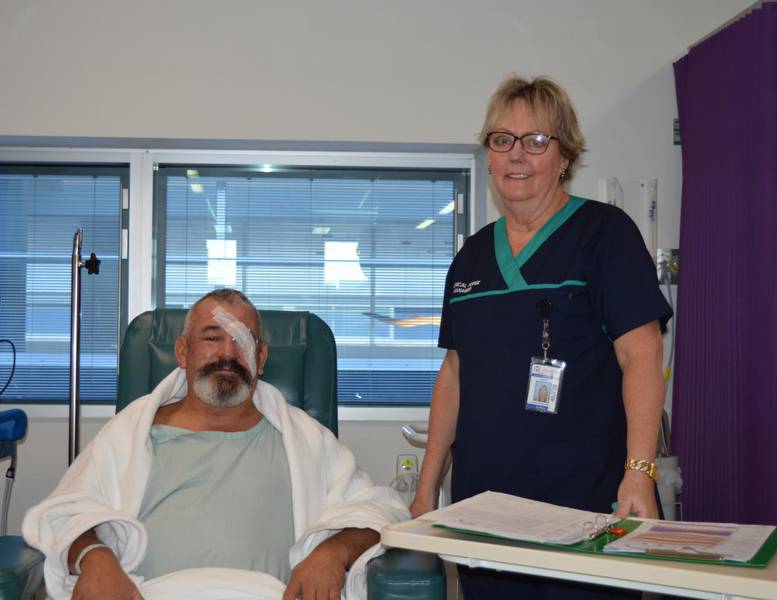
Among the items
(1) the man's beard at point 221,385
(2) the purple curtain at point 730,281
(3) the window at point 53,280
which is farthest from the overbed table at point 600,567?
(3) the window at point 53,280

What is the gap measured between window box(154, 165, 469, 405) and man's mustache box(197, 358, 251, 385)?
1.53m

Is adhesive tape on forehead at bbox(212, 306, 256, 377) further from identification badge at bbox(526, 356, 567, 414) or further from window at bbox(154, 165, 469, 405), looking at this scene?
window at bbox(154, 165, 469, 405)

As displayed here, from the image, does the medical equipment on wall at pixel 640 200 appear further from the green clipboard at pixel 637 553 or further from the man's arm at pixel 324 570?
the green clipboard at pixel 637 553

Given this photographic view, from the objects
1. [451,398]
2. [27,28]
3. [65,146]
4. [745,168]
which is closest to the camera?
[451,398]

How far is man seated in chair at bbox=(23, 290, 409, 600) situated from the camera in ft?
6.52

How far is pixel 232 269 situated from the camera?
3941 millimetres

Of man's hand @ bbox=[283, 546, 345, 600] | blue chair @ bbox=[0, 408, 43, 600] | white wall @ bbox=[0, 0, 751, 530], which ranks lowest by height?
man's hand @ bbox=[283, 546, 345, 600]

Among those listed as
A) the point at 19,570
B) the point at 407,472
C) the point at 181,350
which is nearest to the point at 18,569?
the point at 19,570

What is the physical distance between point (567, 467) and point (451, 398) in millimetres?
431

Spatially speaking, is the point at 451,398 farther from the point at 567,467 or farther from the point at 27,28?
the point at 27,28

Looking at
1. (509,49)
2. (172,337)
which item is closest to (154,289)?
(172,337)

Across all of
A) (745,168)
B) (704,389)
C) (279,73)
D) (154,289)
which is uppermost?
(279,73)

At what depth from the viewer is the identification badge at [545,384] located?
1.78m

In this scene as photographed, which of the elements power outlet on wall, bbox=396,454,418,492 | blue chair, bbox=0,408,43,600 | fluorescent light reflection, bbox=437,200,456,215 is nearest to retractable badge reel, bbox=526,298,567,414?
blue chair, bbox=0,408,43,600
